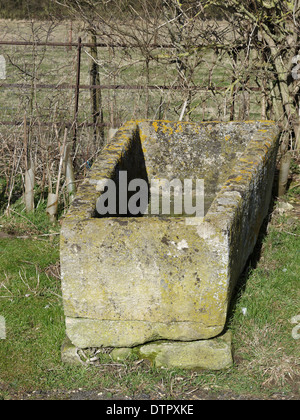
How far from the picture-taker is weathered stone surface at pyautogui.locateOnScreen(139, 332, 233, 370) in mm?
3566

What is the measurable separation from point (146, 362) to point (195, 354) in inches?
13.0

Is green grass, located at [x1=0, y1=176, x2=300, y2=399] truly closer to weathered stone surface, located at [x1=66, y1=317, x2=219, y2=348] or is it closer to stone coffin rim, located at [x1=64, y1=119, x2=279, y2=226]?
weathered stone surface, located at [x1=66, y1=317, x2=219, y2=348]

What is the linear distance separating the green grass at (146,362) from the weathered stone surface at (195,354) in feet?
0.17

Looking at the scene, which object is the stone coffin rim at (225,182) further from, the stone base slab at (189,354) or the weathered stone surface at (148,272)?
the stone base slab at (189,354)

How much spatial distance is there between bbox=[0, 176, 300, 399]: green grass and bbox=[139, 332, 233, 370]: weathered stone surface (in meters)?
0.05

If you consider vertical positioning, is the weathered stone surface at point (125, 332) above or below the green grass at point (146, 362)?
above

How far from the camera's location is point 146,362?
11.9ft

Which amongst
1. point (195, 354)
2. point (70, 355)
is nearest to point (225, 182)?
point (195, 354)

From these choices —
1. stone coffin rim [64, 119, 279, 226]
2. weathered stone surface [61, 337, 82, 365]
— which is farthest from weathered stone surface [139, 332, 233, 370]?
stone coffin rim [64, 119, 279, 226]

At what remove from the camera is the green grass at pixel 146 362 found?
137 inches

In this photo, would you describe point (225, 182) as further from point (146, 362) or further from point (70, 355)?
point (70, 355)

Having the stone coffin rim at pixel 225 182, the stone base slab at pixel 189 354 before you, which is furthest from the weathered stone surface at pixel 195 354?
the stone coffin rim at pixel 225 182

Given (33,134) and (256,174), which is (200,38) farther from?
(256,174)

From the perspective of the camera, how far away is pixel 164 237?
3.31 meters
